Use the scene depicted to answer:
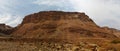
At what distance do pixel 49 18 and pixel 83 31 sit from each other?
2187 centimetres

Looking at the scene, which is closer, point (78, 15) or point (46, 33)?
point (46, 33)

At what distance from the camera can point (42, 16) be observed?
132m

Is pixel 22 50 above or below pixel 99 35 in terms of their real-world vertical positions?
above

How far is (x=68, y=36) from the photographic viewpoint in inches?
4104

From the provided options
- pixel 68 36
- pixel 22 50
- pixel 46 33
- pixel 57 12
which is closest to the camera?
pixel 22 50

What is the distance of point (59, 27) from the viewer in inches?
4569

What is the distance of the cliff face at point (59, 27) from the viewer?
108 m

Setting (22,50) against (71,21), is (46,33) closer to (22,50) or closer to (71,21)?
(71,21)

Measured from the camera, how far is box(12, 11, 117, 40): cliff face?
108475mm

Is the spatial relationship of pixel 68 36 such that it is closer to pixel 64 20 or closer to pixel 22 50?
pixel 64 20

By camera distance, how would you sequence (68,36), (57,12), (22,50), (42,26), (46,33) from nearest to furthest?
(22,50) → (68,36) → (46,33) → (42,26) → (57,12)

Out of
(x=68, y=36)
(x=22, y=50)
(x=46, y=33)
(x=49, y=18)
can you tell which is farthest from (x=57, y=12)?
(x=22, y=50)

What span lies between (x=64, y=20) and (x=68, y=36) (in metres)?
21.1

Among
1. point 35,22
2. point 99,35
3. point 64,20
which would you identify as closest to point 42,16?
point 35,22
